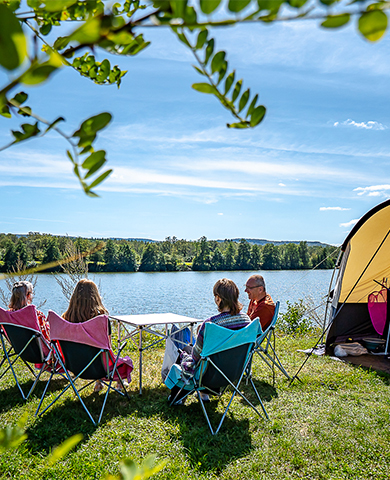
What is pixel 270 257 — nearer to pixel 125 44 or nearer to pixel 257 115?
pixel 257 115

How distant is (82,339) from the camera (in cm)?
320

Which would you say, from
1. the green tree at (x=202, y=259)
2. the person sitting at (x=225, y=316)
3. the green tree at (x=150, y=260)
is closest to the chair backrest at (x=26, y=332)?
the person sitting at (x=225, y=316)

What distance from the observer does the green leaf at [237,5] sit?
32 centimetres

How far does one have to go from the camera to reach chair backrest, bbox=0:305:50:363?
360cm

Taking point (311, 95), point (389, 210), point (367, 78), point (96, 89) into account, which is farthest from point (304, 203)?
point (96, 89)

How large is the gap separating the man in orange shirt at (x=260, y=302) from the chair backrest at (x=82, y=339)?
1840 millimetres

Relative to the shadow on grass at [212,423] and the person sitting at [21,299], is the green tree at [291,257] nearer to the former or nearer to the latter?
the shadow on grass at [212,423]

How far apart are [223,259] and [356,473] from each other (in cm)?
3278

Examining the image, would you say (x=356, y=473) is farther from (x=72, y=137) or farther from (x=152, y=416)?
(x=72, y=137)

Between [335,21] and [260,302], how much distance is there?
4.25 m

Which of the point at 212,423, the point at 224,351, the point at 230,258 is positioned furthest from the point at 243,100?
the point at 230,258

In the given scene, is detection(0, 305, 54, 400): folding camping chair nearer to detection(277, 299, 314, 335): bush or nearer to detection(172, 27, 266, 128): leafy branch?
detection(172, 27, 266, 128): leafy branch

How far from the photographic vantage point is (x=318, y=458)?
2725 mm

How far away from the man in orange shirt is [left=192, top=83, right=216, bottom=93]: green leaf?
4.01m
